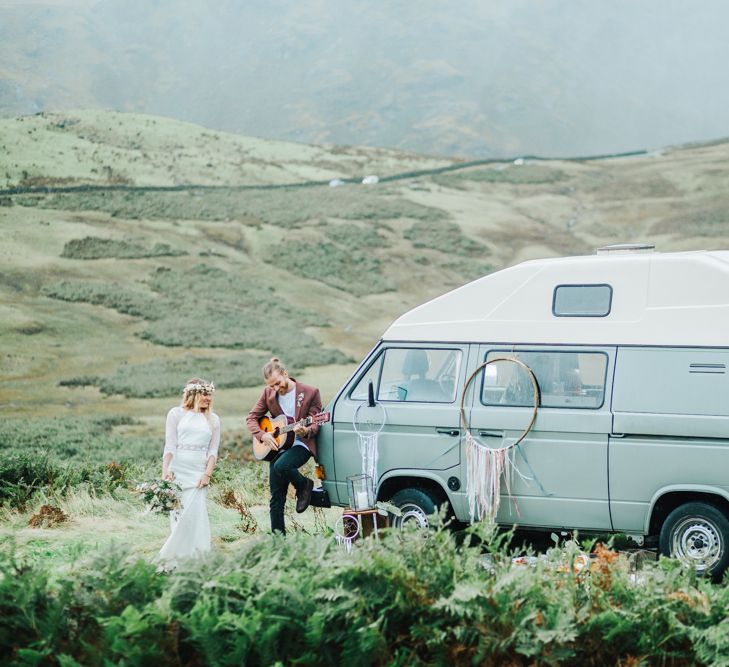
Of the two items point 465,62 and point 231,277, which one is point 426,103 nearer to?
point 465,62

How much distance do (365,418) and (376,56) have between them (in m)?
80.7

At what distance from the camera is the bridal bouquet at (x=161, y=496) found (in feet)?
25.0

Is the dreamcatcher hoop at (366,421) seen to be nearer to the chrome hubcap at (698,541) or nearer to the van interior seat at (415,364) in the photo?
the van interior seat at (415,364)

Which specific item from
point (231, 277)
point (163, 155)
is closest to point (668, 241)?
point (231, 277)

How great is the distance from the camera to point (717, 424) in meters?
7.27

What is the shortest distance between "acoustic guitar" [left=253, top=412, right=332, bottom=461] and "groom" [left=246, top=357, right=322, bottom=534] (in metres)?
0.04

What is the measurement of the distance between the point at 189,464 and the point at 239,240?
27091 millimetres

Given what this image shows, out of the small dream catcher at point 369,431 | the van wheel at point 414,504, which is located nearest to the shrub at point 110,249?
the small dream catcher at point 369,431

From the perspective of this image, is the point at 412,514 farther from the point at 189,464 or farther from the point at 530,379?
the point at 189,464

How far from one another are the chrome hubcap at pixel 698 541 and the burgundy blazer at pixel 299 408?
3328mm

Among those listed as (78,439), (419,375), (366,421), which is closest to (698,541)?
(419,375)

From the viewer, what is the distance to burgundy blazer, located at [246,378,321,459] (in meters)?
8.65

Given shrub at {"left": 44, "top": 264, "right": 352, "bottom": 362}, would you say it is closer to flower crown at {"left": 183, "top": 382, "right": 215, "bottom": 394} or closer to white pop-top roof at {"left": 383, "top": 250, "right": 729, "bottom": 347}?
flower crown at {"left": 183, "top": 382, "right": 215, "bottom": 394}

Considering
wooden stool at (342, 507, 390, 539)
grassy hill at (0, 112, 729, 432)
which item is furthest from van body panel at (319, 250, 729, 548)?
grassy hill at (0, 112, 729, 432)
